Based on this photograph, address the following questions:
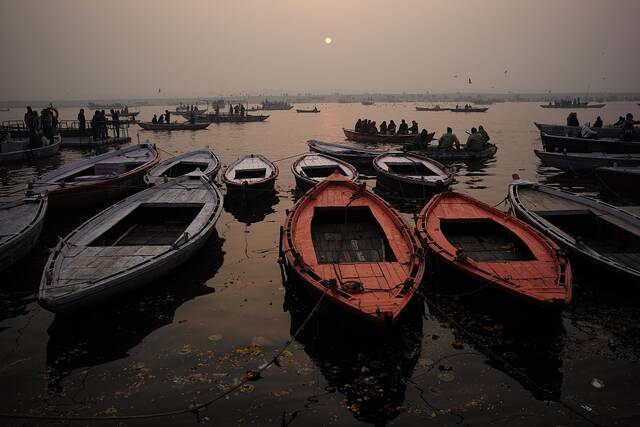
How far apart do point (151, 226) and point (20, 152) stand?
68.9 feet

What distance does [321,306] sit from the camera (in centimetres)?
783

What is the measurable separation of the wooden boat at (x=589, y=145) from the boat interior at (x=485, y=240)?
52.2ft

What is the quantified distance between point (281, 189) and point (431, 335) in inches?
573

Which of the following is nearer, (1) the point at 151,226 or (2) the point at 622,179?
(1) the point at 151,226

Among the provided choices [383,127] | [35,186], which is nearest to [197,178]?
[35,186]

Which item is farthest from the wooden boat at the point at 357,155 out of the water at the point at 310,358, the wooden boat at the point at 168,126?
the wooden boat at the point at 168,126

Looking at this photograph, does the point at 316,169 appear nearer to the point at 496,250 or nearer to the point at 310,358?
the point at 496,250

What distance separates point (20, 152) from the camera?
85.9ft

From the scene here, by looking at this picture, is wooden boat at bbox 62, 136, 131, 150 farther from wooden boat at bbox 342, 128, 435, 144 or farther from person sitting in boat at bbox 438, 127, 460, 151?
person sitting in boat at bbox 438, 127, 460, 151

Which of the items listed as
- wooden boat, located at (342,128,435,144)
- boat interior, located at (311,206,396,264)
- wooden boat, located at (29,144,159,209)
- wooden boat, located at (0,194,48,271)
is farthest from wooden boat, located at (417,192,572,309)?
wooden boat, located at (342,128,435,144)

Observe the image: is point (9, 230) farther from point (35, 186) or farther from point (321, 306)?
point (321, 306)

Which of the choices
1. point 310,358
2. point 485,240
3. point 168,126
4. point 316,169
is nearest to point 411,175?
point 316,169

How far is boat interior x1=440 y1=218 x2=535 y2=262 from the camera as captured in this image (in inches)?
391

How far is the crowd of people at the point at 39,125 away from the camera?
91.5ft
